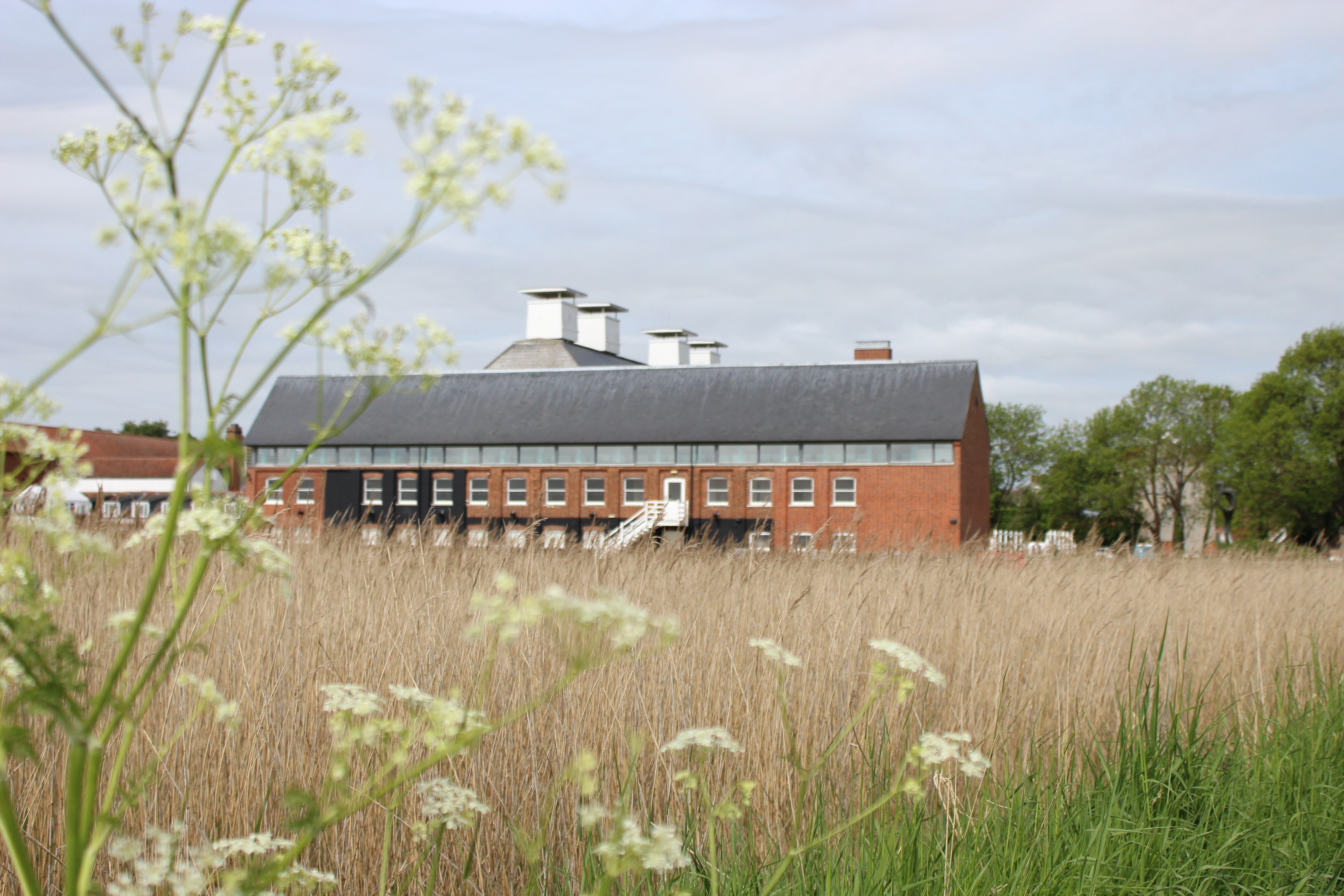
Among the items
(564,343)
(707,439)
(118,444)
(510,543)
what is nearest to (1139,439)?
(707,439)

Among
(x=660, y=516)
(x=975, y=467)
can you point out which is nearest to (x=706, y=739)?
(x=660, y=516)

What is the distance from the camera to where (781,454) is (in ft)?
140

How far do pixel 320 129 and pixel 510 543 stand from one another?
6934mm

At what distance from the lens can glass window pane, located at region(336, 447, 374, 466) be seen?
46.8 m

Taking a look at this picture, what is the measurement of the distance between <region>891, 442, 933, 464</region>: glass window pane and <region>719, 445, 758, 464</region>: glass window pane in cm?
560

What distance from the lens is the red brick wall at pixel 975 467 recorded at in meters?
40.7

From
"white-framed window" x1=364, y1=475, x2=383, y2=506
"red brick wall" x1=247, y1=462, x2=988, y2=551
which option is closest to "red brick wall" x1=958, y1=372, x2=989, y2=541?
"red brick wall" x1=247, y1=462, x2=988, y2=551

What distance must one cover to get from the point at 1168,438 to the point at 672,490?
27151mm

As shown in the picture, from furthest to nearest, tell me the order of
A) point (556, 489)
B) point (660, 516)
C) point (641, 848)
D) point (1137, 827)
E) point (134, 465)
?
point (134, 465)
point (556, 489)
point (660, 516)
point (1137, 827)
point (641, 848)

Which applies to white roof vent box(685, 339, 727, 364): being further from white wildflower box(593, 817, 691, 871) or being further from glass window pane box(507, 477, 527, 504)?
white wildflower box(593, 817, 691, 871)

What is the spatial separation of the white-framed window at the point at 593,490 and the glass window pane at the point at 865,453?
10.5 meters

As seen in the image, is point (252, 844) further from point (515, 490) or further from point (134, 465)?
point (134, 465)

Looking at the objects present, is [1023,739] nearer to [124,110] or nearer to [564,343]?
[124,110]

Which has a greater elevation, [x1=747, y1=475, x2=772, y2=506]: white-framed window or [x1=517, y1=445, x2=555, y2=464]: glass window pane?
[x1=517, y1=445, x2=555, y2=464]: glass window pane
